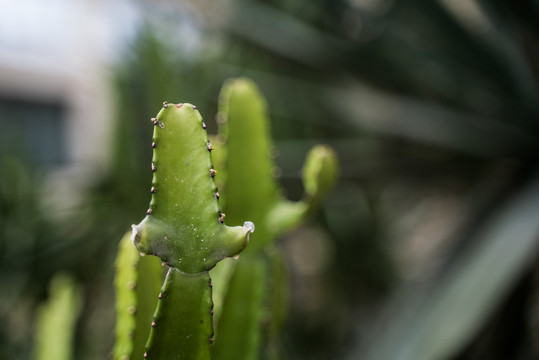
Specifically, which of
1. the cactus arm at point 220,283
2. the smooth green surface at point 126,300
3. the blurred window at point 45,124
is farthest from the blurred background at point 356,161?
the blurred window at point 45,124

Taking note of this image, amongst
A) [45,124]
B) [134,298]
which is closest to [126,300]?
[134,298]

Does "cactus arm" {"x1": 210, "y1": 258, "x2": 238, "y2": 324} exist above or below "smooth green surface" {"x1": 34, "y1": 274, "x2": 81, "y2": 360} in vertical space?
above

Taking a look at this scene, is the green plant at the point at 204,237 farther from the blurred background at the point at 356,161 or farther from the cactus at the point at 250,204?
the blurred background at the point at 356,161

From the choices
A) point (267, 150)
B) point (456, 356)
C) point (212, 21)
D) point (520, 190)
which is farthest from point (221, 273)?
point (212, 21)

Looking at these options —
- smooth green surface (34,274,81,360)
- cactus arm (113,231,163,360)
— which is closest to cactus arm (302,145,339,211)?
cactus arm (113,231,163,360)

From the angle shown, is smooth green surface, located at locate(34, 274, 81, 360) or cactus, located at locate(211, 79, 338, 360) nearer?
cactus, located at locate(211, 79, 338, 360)

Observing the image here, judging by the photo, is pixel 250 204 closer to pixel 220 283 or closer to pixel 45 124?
pixel 220 283

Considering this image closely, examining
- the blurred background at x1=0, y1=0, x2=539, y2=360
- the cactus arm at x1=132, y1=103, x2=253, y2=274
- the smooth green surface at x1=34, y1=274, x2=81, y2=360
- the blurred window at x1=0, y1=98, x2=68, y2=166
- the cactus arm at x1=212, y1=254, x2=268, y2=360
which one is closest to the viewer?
the cactus arm at x1=132, y1=103, x2=253, y2=274

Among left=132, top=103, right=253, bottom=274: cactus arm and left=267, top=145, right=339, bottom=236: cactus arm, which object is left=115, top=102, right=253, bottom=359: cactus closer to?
left=132, top=103, right=253, bottom=274: cactus arm
